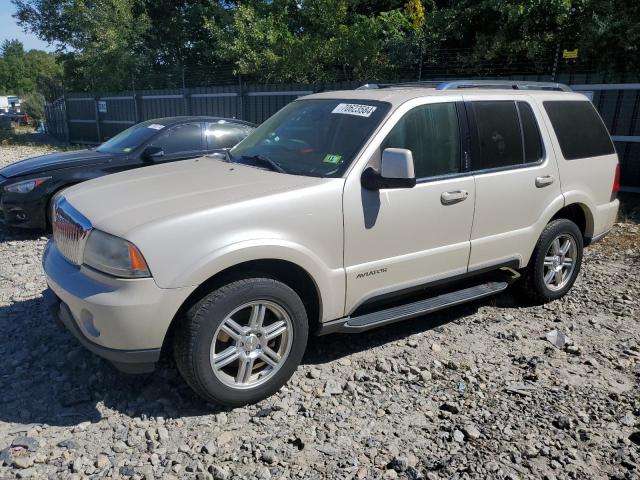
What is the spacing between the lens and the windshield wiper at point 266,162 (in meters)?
3.74

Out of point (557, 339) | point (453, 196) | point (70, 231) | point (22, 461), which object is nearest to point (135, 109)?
point (70, 231)

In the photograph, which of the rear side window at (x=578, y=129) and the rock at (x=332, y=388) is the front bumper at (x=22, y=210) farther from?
the rear side window at (x=578, y=129)

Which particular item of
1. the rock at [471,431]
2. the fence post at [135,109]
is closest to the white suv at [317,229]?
the rock at [471,431]

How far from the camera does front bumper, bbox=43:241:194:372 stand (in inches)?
113

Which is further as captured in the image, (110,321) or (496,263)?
(496,263)

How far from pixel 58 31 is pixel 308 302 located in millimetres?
26525

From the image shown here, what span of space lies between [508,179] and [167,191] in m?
2.58

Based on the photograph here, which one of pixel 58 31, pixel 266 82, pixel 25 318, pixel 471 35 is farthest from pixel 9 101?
pixel 25 318

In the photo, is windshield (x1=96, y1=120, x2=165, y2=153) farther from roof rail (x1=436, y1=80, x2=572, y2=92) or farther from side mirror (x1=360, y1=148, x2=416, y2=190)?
side mirror (x1=360, y1=148, x2=416, y2=190)

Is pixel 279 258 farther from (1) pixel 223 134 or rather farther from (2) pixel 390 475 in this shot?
(1) pixel 223 134

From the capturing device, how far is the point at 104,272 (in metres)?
2.99

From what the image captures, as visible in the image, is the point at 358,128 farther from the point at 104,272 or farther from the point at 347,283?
the point at 104,272

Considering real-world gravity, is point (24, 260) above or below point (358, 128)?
below

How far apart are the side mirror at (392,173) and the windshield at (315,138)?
0.18 m
